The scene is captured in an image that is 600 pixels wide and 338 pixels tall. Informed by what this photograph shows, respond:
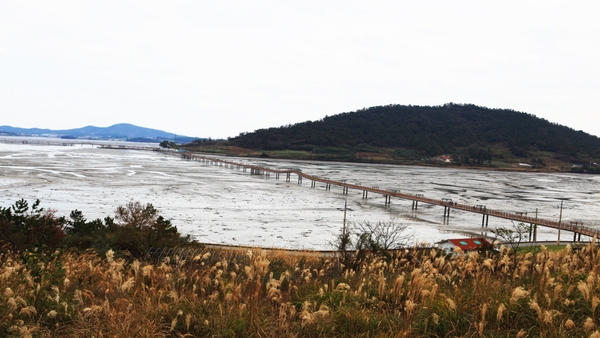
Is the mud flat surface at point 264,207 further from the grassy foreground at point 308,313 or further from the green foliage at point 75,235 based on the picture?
the grassy foreground at point 308,313

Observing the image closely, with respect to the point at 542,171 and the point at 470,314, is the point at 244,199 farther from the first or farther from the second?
the point at 542,171

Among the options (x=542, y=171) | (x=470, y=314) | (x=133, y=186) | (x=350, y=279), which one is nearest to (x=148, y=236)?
(x=350, y=279)

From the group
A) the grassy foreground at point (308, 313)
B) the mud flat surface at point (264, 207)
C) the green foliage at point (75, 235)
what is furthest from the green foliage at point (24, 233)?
the mud flat surface at point (264, 207)

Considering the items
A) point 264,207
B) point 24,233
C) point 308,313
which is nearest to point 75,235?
point 24,233

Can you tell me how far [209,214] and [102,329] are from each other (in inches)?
1386

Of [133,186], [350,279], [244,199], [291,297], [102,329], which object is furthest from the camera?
[133,186]

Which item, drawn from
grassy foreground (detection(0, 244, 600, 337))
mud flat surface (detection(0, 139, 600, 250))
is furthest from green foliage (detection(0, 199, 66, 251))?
mud flat surface (detection(0, 139, 600, 250))

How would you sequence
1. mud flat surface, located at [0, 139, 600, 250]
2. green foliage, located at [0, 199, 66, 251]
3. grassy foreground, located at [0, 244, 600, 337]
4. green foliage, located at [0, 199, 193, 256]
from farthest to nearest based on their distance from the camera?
mud flat surface, located at [0, 139, 600, 250], green foliage, located at [0, 199, 193, 256], green foliage, located at [0, 199, 66, 251], grassy foreground, located at [0, 244, 600, 337]

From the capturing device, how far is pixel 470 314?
204 inches

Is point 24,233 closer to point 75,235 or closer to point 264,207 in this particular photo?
point 75,235

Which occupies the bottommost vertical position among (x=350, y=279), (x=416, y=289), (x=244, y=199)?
(x=244, y=199)

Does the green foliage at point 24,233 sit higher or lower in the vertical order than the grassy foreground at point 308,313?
lower

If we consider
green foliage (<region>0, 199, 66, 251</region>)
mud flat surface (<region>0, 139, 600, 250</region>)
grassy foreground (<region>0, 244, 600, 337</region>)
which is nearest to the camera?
grassy foreground (<region>0, 244, 600, 337</region>)

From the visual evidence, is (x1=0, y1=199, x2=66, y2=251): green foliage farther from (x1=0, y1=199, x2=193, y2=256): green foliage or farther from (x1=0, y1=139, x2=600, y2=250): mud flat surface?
(x1=0, y1=139, x2=600, y2=250): mud flat surface
